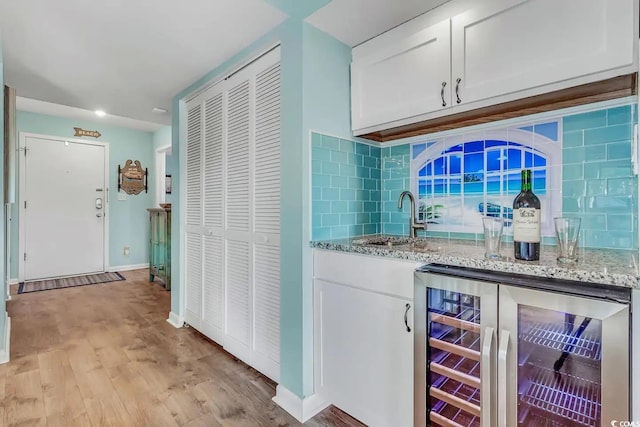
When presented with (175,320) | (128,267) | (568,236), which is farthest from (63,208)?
(568,236)

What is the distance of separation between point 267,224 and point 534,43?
1.59 metres

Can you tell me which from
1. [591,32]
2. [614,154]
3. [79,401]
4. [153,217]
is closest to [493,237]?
[614,154]

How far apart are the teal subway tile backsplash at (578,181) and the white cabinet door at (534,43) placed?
1.30ft

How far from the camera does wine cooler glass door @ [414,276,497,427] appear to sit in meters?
1.11

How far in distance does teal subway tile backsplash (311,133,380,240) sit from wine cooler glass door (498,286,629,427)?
984 mm

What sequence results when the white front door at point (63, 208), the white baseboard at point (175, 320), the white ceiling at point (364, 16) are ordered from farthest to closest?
1. the white front door at point (63, 208)
2. the white baseboard at point (175, 320)
3. the white ceiling at point (364, 16)

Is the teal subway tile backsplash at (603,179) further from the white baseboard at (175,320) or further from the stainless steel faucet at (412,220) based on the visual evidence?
the white baseboard at (175,320)

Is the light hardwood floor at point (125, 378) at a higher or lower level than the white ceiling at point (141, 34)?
lower

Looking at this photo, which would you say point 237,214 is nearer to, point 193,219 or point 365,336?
point 193,219

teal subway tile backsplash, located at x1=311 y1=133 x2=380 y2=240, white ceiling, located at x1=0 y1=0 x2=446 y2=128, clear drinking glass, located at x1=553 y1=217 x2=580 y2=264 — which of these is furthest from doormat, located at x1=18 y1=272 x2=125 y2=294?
clear drinking glass, located at x1=553 y1=217 x2=580 y2=264

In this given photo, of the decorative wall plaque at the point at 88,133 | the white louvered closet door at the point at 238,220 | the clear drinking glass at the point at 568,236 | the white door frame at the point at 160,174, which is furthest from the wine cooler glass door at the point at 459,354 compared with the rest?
the decorative wall plaque at the point at 88,133

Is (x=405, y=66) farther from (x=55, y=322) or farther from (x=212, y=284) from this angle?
(x=55, y=322)

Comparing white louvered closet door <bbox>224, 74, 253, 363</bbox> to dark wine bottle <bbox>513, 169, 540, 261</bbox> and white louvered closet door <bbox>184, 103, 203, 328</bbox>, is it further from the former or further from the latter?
dark wine bottle <bbox>513, 169, 540, 261</bbox>

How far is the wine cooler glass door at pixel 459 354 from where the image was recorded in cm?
111
